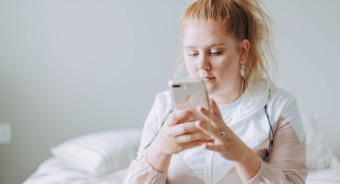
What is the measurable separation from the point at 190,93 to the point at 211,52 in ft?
0.68

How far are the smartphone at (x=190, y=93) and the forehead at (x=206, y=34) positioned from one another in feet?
0.65

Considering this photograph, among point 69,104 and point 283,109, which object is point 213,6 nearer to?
point 283,109

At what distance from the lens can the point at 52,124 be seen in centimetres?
219

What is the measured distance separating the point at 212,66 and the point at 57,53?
1.41 meters

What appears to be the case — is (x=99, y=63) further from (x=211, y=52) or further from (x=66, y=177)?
(x=211, y=52)

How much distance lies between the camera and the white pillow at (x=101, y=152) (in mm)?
1737

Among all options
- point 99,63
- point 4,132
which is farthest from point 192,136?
point 4,132

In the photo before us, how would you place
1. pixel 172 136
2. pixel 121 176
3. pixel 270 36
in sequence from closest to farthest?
pixel 172 136 → pixel 270 36 → pixel 121 176

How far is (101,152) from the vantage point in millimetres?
1772

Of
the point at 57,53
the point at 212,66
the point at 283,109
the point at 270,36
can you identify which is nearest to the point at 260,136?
the point at 283,109

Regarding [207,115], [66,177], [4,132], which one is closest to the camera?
[207,115]

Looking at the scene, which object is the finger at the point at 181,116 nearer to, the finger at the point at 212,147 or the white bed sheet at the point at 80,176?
the finger at the point at 212,147

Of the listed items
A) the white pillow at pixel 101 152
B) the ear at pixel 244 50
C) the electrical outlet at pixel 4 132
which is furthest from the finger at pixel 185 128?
the electrical outlet at pixel 4 132

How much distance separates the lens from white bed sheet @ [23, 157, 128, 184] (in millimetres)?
1605
